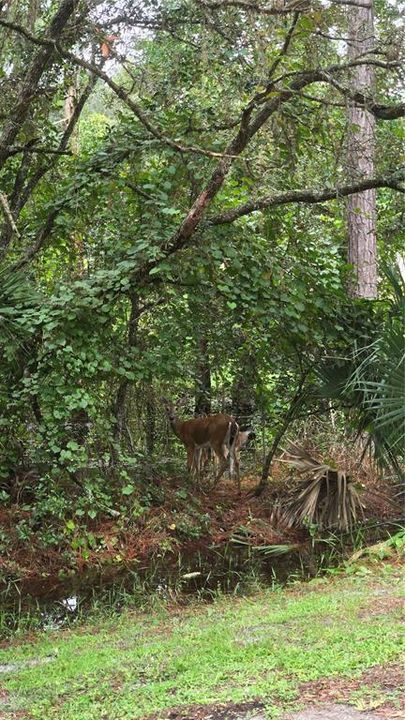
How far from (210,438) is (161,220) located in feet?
12.2

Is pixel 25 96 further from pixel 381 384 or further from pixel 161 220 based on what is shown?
pixel 381 384

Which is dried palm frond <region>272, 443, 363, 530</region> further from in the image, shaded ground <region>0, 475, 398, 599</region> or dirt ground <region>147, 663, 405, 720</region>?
dirt ground <region>147, 663, 405, 720</region>

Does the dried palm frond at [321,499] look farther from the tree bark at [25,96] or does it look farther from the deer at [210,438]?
the tree bark at [25,96]

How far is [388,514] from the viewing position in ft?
32.2

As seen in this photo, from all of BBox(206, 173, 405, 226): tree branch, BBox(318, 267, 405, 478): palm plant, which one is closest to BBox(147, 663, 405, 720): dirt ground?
BBox(318, 267, 405, 478): palm plant

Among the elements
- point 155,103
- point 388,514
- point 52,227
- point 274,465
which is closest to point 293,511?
point 388,514

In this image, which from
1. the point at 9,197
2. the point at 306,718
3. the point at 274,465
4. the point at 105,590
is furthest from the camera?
the point at 274,465

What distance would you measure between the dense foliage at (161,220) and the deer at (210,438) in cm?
87

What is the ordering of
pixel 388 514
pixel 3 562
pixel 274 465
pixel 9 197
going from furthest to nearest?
pixel 274 465 < pixel 9 197 < pixel 388 514 < pixel 3 562

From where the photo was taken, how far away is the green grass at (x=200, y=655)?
412 centimetres

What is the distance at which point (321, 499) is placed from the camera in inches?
379

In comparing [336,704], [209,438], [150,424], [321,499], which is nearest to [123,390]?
[209,438]

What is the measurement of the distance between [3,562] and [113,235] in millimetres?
3868

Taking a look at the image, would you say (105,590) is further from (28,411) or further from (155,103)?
(155,103)
